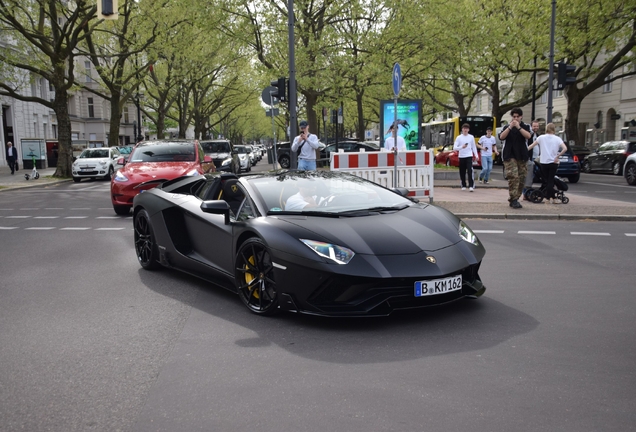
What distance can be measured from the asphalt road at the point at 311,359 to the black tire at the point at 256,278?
125 millimetres

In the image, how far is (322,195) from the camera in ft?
19.9

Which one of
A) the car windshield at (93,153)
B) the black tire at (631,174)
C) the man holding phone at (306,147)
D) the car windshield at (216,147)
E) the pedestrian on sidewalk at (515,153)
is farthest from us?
the car windshield at (93,153)

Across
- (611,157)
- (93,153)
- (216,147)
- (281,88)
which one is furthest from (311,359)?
(93,153)

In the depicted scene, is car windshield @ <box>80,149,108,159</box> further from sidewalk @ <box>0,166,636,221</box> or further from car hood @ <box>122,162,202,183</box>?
sidewalk @ <box>0,166,636,221</box>

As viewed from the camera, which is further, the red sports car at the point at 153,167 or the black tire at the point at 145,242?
the red sports car at the point at 153,167

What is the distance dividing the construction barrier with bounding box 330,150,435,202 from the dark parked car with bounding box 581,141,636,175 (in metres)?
16.0

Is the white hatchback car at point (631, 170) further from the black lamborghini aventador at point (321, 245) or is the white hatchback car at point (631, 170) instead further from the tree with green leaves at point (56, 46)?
the tree with green leaves at point (56, 46)

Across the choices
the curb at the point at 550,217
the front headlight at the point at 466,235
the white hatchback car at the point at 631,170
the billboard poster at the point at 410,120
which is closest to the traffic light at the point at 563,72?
the white hatchback car at the point at 631,170

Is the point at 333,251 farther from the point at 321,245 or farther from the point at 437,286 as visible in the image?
the point at 437,286

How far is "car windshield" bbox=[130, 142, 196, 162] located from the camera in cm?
1452

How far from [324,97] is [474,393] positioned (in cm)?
2625

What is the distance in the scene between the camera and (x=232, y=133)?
115312 mm

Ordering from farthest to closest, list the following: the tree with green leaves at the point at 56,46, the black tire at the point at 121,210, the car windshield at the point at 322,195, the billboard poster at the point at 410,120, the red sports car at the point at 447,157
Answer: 1. the red sports car at the point at 447,157
2. the tree with green leaves at the point at 56,46
3. the billboard poster at the point at 410,120
4. the black tire at the point at 121,210
5. the car windshield at the point at 322,195

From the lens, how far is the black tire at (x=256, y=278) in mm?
5332
